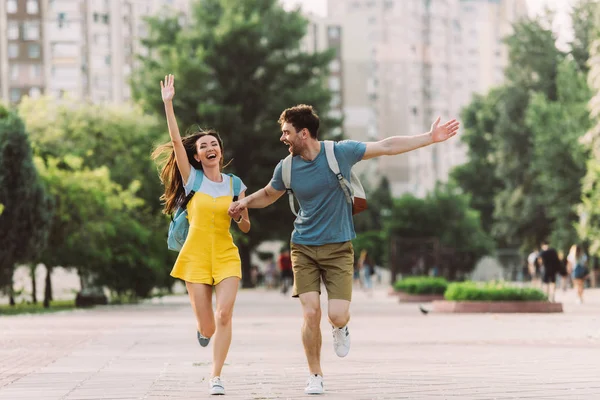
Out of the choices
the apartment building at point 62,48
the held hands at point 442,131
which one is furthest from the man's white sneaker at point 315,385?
the apartment building at point 62,48

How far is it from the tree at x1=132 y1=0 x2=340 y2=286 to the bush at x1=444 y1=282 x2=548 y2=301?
34529mm

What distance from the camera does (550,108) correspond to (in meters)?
68.8

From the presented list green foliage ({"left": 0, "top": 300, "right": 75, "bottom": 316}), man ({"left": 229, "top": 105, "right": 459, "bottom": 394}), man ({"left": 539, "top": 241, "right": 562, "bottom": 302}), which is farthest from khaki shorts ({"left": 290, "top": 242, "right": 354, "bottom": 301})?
man ({"left": 539, "top": 241, "right": 562, "bottom": 302})

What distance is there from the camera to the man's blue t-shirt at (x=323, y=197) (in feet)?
35.0

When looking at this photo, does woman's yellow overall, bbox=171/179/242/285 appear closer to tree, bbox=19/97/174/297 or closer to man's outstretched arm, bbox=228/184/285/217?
man's outstretched arm, bbox=228/184/285/217

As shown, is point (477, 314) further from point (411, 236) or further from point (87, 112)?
point (411, 236)

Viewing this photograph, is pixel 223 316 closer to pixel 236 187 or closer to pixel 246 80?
pixel 236 187

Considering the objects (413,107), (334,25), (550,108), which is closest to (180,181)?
(550,108)

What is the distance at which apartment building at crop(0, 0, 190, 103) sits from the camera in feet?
413

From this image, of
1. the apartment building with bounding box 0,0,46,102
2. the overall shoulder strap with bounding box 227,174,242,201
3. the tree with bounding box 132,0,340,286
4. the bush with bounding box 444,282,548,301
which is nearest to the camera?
the overall shoulder strap with bounding box 227,174,242,201

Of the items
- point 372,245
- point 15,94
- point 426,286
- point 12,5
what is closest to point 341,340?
point 426,286

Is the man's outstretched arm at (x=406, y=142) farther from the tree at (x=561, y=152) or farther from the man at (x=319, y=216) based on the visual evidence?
the tree at (x=561, y=152)

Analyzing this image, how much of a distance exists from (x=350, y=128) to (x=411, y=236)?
65.8 meters

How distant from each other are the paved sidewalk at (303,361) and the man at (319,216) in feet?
1.93
